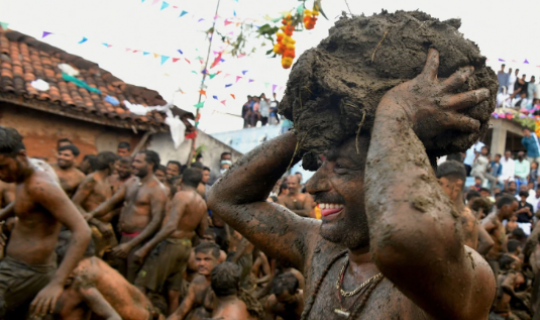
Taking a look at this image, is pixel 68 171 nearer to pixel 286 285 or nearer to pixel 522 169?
pixel 286 285

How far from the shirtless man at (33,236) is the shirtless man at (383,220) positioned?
7.63 ft

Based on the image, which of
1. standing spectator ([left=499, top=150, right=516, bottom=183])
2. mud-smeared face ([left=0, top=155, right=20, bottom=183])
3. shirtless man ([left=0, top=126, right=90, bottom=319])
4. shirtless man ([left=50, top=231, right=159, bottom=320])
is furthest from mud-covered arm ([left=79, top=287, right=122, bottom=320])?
standing spectator ([left=499, top=150, right=516, bottom=183])

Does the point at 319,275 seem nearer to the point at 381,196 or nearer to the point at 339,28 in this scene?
the point at 381,196

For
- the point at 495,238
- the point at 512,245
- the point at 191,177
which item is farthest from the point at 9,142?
the point at 512,245

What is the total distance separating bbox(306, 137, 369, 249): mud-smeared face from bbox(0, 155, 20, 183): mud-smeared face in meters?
3.30

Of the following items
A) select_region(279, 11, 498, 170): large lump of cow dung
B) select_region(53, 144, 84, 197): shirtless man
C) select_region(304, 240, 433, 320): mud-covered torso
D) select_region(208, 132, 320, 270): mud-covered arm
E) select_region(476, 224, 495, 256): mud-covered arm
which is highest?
select_region(279, 11, 498, 170): large lump of cow dung

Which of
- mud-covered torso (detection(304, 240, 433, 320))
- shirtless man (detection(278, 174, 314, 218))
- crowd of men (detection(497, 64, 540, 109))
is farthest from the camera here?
crowd of men (detection(497, 64, 540, 109))

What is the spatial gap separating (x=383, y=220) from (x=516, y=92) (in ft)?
62.6

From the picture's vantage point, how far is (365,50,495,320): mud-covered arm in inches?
66.0

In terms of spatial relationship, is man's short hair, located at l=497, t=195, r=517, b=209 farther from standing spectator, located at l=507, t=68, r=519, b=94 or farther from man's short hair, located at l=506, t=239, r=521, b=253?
standing spectator, located at l=507, t=68, r=519, b=94

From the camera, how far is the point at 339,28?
2.27m

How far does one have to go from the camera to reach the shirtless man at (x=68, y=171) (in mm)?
8359

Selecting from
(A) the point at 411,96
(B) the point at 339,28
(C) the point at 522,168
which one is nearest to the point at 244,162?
(B) the point at 339,28

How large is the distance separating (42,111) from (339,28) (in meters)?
12.0
